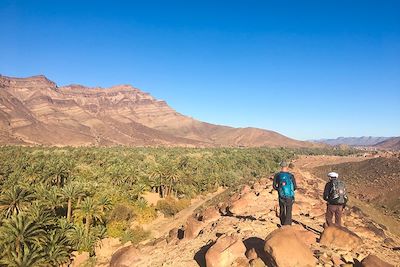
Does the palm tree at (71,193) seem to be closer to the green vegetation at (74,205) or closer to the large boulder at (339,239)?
the green vegetation at (74,205)

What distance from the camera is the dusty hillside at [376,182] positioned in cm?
3947

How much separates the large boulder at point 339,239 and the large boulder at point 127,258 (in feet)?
27.4

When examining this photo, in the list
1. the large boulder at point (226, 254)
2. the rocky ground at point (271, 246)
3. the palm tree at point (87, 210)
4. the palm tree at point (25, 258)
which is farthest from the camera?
the palm tree at point (87, 210)

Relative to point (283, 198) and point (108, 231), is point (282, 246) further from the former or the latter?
point (108, 231)

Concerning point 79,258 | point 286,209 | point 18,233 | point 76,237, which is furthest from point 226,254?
A: point 79,258

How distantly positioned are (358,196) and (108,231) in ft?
105

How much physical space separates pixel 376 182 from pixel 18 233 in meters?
45.4

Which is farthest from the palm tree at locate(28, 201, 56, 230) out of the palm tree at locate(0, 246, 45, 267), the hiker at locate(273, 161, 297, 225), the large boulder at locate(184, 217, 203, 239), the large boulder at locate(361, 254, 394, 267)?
the large boulder at locate(361, 254, 394, 267)

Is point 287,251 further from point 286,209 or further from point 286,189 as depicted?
point 286,189

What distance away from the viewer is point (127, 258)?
1593 centimetres

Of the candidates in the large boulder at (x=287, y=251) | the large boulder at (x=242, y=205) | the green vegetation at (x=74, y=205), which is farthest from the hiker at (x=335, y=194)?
the green vegetation at (x=74, y=205)

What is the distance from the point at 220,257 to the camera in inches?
451

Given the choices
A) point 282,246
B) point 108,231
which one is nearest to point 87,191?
point 108,231

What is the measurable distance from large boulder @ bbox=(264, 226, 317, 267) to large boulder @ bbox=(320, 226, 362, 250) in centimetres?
163
